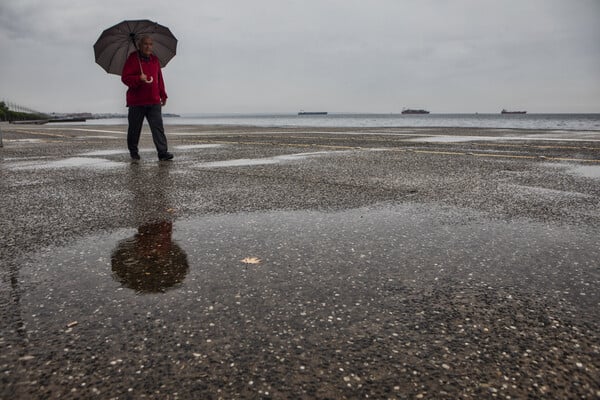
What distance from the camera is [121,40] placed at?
7.96 metres

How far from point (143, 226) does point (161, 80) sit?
5.11m

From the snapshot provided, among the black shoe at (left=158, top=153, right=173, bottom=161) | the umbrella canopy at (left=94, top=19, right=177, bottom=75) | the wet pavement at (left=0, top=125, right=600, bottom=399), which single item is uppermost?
the umbrella canopy at (left=94, top=19, right=177, bottom=75)

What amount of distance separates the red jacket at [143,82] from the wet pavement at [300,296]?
348 cm

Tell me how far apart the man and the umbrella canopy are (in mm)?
685

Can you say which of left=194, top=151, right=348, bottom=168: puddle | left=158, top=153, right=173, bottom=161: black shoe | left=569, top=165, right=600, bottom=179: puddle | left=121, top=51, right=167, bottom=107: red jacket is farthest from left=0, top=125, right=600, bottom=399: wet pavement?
left=121, top=51, right=167, bottom=107: red jacket

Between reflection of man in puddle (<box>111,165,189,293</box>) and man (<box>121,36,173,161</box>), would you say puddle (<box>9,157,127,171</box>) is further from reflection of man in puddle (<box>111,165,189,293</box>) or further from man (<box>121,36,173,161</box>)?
reflection of man in puddle (<box>111,165,189,293</box>)

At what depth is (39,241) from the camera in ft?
9.37

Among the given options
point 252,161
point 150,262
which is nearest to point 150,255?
point 150,262

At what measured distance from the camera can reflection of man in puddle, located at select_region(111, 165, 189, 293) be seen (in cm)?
218

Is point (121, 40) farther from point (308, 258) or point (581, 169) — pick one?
point (581, 169)

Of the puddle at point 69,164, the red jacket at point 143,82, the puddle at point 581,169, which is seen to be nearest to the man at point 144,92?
the red jacket at point 143,82

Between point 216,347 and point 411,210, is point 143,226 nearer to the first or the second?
point 216,347

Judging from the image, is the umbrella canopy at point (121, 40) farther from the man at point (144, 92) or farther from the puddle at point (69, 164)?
the puddle at point (69, 164)

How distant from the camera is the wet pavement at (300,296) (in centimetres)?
140
